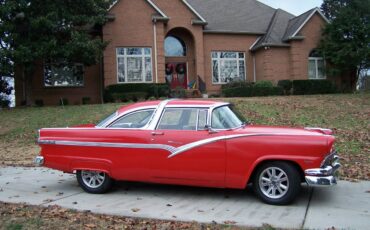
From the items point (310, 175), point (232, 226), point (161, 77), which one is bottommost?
point (232, 226)

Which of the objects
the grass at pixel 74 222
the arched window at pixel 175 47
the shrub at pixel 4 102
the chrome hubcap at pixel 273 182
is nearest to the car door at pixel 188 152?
the chrome hubcap at pixel 273 182

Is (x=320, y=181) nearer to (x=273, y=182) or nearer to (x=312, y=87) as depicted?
(x=273, y=182)

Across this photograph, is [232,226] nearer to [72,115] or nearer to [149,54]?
[72,115]

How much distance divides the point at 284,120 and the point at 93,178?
975 centimetres

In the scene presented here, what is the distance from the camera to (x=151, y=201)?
23.0 feet

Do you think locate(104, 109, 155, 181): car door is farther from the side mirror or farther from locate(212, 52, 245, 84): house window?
locate(212, 52, 245, 84): house window

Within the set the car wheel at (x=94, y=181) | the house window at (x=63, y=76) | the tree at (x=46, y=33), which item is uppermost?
the tree at (x=46, y=33)

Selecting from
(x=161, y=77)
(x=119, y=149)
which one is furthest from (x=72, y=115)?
(x=119, y=149)

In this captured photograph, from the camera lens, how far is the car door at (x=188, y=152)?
271 inches

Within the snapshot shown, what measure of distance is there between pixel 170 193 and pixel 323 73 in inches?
998

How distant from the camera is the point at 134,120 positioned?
753 centimetres

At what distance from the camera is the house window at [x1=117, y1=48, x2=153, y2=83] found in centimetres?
2666

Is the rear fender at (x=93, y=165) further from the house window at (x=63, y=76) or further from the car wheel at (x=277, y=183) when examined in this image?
the house window at (x=63, y=76)

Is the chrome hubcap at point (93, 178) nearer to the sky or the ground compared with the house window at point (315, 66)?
nearer to the ground
